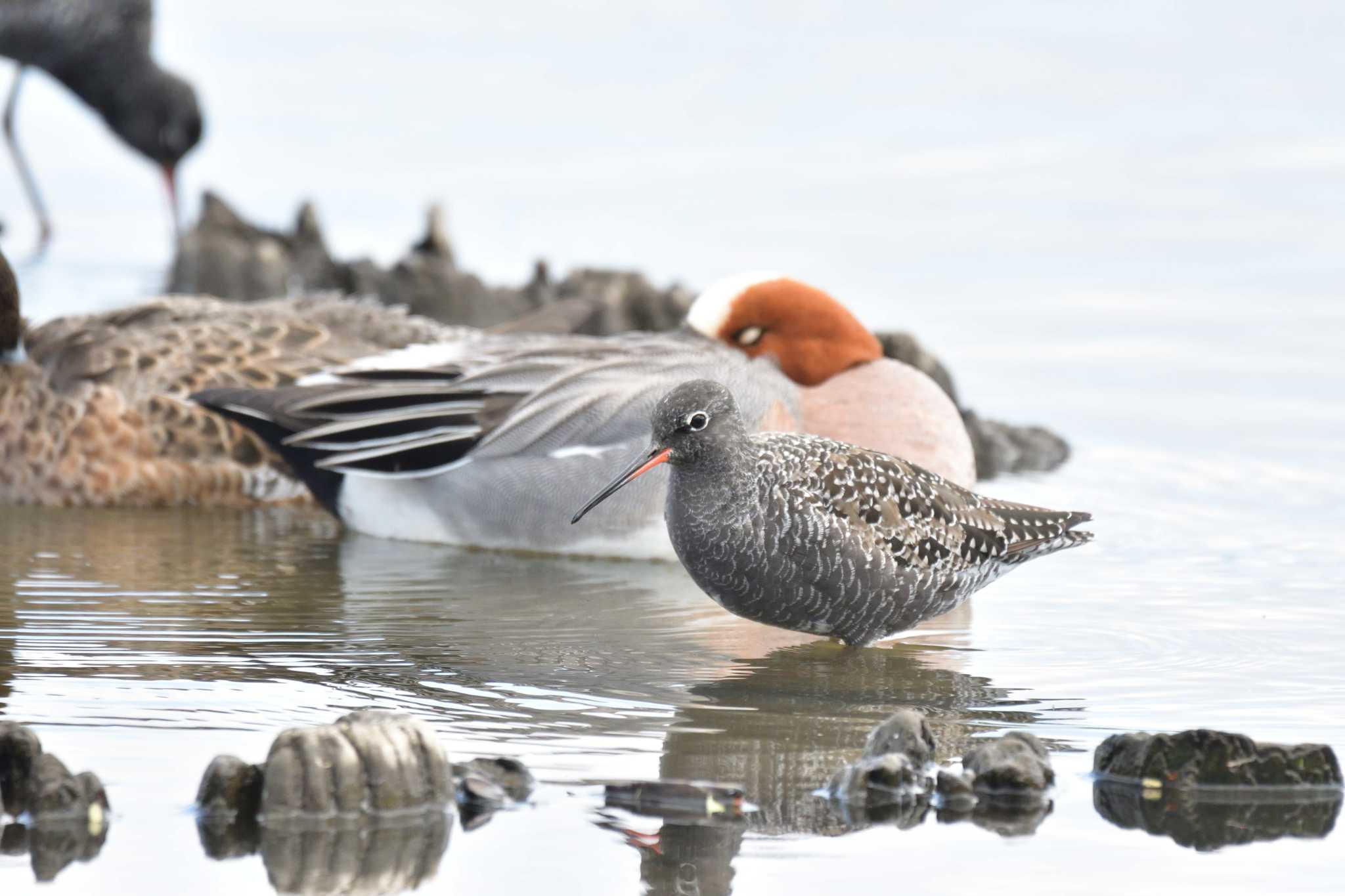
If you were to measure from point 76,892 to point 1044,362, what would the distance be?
7660 millimetres

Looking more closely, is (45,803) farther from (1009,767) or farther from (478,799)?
(1009,767)

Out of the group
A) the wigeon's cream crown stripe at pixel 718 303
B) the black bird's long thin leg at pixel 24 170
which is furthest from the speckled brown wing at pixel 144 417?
the black bird's long thin leg at pixel 24 170

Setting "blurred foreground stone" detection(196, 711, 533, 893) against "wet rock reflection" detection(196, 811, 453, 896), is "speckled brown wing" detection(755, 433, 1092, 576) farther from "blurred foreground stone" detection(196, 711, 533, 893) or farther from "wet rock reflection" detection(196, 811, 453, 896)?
"wet rock reflection" detection(196, 811, 453, 896)

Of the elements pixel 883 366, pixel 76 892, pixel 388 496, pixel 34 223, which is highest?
pixel 34 223

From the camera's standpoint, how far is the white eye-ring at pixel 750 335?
8.48 metres

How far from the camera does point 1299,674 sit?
6.30 metres

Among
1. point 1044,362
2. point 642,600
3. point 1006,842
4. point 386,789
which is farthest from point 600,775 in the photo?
point 1044,362

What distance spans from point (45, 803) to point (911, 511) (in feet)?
9.42

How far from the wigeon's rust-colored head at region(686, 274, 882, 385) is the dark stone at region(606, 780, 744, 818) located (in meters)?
3.78

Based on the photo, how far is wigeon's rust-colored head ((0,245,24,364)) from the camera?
29.6 feet

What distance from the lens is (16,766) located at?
15.5 ft

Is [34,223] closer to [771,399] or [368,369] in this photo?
[368,369]

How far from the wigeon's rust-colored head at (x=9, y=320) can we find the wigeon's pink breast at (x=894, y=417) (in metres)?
3.36

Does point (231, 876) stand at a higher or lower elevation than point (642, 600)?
lower
